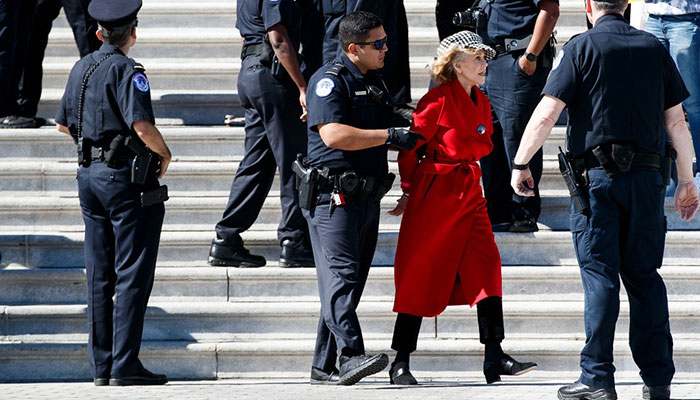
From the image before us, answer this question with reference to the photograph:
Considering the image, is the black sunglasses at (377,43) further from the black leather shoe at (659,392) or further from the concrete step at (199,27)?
the concrete step at (199,27)

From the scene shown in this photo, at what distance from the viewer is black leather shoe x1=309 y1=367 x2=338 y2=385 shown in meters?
6.15

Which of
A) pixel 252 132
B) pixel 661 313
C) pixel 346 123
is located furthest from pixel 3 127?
pixel 661 313

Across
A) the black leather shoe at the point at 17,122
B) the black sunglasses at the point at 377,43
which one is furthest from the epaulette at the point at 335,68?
the black leather shoe at the point at 17,122

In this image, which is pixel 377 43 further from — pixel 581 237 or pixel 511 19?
pixel 511 19

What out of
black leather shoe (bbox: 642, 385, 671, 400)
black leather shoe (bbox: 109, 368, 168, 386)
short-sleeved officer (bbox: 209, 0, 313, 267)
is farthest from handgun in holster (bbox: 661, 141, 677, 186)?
black leather shoe (bbox: 109, 368, 168, 386)

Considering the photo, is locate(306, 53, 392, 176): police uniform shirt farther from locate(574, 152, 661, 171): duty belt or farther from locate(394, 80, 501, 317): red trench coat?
locate(574, 152, 661, 171): duty belt

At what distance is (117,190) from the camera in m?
6.18

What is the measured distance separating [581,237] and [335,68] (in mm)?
1561

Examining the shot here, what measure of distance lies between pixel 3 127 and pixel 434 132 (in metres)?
3.82

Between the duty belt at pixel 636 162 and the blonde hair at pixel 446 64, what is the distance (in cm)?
94

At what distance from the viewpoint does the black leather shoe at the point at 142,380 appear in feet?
20.2

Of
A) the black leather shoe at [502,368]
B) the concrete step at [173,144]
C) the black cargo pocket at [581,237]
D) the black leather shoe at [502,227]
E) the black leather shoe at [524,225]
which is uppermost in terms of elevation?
the black cargo pocket at [581,237]

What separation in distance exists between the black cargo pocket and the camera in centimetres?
224

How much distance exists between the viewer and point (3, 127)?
27.7ft
